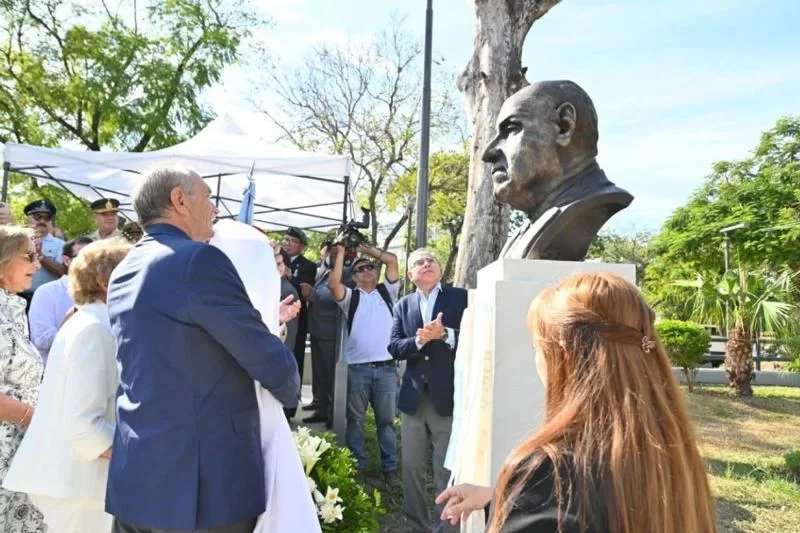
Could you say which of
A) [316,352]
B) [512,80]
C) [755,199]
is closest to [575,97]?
[512,80]

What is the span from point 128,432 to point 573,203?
187cm

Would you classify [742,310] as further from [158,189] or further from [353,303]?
[158,189]

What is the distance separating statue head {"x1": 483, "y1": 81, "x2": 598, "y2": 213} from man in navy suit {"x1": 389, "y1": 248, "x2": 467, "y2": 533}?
1.56m

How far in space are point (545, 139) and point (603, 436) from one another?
6.13ft

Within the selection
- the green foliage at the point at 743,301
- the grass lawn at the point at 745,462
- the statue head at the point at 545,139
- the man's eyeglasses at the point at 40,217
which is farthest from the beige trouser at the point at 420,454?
the green foliage at the point at 743,301

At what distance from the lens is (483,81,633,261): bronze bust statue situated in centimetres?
277

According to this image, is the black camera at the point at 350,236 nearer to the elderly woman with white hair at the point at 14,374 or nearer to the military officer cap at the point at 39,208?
the military officer cap at the point at 39,208

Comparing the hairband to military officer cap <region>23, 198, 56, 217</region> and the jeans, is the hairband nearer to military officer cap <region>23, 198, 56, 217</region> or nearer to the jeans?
the jeans

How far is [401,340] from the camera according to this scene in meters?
4.53

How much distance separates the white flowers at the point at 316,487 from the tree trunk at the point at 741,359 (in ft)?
34.4

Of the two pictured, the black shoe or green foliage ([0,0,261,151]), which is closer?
the black shoe

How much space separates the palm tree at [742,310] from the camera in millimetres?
11852

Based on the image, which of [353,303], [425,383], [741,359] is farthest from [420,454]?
[741,359]

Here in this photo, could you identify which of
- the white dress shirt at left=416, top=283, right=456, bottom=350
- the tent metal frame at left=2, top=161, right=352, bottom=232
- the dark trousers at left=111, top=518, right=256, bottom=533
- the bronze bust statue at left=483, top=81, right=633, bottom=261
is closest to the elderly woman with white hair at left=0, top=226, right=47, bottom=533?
the dark trousers at left=111, top=518, right=256, bottom=533
